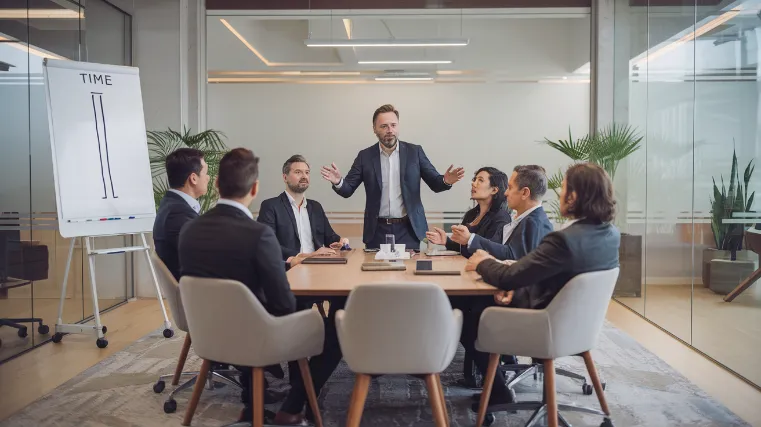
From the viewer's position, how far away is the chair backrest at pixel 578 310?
2.80m

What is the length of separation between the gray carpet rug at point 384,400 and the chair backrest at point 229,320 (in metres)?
0.78

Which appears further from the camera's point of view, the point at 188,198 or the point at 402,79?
the point at 402,79

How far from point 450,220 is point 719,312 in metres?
3.02

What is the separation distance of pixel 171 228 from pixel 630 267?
468 centimetres

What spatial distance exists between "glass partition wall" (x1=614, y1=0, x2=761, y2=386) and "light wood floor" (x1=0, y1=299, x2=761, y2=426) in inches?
5.8

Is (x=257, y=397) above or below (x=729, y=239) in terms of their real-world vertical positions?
below

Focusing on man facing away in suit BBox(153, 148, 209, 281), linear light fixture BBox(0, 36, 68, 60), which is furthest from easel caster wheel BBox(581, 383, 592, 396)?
linear light fixture BBox(0, 36, 68, 60)

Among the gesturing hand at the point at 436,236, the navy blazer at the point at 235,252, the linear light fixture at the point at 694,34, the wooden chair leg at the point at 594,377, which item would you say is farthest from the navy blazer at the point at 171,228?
the linear light fixture at the point at 694,34

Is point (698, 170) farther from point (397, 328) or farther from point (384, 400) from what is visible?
point (397, 328)

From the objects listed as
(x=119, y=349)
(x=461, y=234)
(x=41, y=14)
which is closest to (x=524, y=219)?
(x=461, y=234)

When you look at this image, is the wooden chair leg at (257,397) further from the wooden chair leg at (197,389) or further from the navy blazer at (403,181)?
the navy blazer at (403,181)

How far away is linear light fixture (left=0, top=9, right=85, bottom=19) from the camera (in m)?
4.71

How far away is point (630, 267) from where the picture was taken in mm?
6531

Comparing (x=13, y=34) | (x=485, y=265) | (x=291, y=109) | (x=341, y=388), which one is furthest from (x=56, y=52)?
(x=485, y=265)
